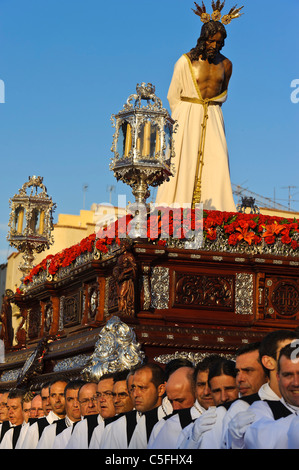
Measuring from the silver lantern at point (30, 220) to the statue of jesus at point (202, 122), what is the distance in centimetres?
433

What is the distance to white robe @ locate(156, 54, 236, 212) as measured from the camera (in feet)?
45.7

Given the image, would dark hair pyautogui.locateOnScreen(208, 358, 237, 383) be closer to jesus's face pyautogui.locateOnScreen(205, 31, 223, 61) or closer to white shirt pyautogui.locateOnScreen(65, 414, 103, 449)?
white shirt pyautogui.locateOnScreen(65, 414, 103, 449)

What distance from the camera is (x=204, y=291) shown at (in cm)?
1179

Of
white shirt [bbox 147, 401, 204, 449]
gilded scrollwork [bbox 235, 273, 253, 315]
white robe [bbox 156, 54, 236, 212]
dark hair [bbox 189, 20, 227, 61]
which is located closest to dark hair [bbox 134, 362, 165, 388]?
white shirt [bbox 147, 401, 204, 449]

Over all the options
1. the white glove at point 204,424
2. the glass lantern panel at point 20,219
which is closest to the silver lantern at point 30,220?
the glass lantern panel at point 20,219

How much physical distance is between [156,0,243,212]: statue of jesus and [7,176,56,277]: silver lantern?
4333mm

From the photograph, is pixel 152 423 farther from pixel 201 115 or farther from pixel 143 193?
pixel 201 115

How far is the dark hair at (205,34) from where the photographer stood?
45.4ft

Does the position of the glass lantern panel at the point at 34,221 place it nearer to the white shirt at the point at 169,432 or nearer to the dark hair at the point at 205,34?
the dark hair at the point at 205,34

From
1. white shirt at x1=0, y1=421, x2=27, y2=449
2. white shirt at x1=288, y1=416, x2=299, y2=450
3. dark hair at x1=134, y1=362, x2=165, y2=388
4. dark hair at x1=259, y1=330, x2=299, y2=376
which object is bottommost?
white shirt at x1=0, y1=421, x2=27, y2=449

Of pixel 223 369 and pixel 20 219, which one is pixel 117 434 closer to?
pixel 223 369

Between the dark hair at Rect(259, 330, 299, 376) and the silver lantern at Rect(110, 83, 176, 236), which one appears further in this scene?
the silver lantern at Rect(110, 83, 176, 236)

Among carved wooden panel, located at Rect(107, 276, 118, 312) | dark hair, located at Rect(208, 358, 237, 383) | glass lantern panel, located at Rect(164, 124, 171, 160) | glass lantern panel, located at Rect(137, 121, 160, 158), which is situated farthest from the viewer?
carved wooden panel, located at Rect(107, 276, 118, 312)
